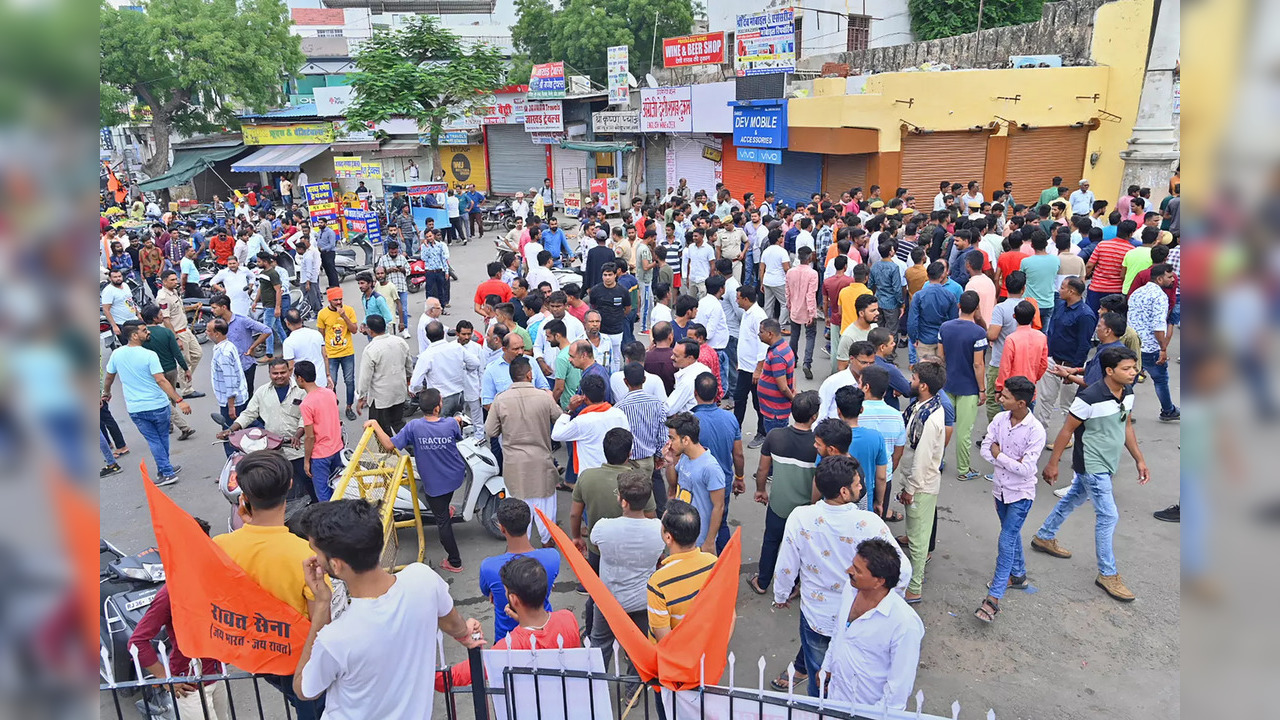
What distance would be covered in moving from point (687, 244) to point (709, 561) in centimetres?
878

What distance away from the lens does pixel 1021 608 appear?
5.48 metres

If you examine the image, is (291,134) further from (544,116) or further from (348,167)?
→ (348,167)

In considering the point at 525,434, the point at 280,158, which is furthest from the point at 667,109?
the point at 525,434

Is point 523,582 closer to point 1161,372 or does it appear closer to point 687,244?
point 1161,372

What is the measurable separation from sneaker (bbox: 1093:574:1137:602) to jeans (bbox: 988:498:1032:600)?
2.50ft

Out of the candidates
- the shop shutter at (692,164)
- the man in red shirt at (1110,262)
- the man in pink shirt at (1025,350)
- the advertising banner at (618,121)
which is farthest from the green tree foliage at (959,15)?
the man in pink shirt at (1025,350)

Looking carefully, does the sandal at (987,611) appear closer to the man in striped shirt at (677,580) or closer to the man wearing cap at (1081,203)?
the man in striped shirt at (677,580)

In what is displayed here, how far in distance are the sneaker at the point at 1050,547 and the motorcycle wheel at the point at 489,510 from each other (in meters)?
4.23

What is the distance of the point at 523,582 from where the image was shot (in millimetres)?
3537

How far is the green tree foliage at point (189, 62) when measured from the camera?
31.1m
